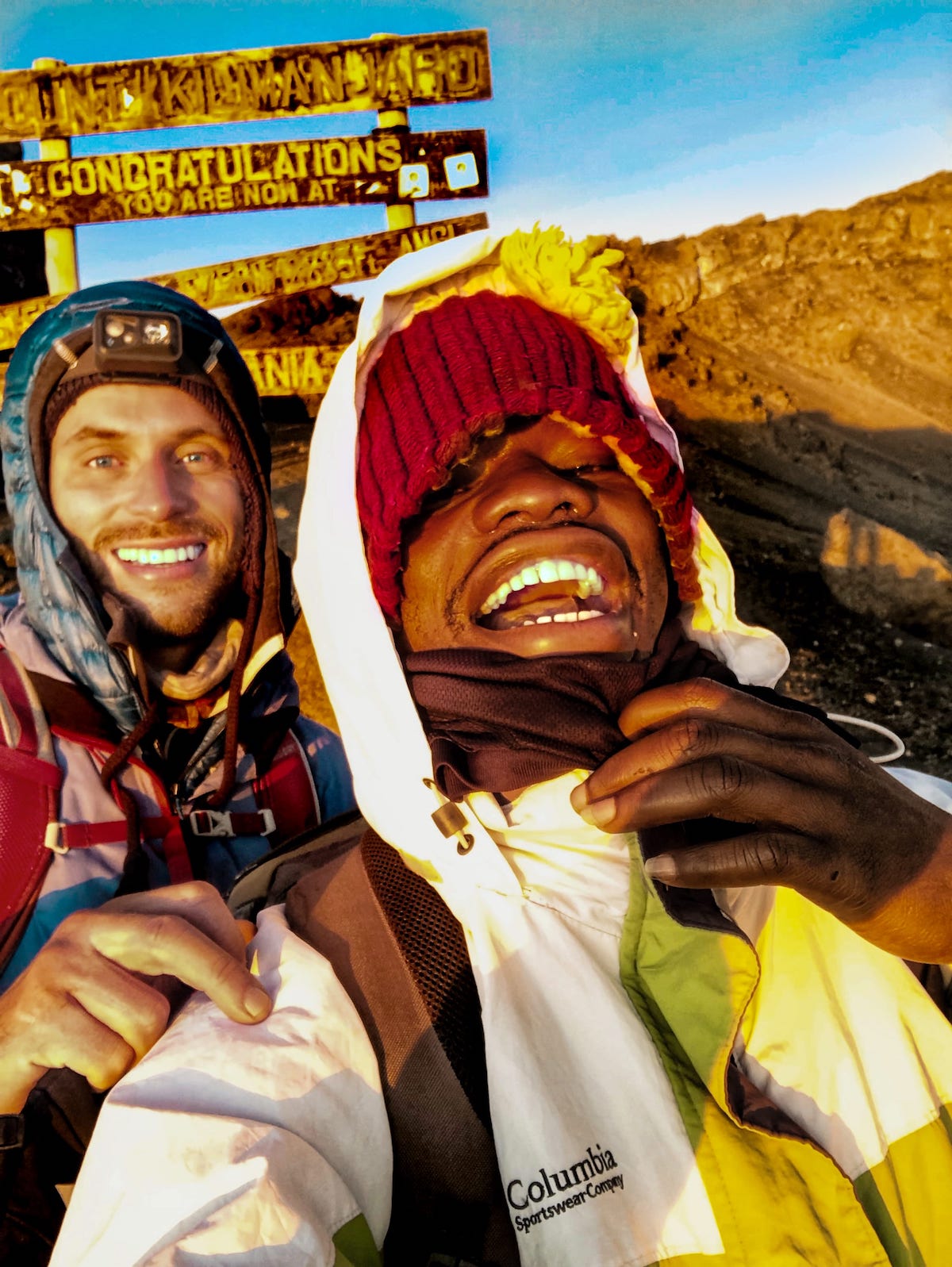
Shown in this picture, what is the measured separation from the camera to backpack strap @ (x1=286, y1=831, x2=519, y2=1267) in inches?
52.2

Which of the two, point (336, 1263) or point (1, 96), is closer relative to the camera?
point (336, 1263)

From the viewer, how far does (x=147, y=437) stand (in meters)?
2.71

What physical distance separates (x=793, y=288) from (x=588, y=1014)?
40.4ft

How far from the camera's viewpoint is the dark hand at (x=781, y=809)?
128cm

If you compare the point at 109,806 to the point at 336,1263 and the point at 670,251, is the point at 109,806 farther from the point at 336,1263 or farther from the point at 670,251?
the point at 670,251

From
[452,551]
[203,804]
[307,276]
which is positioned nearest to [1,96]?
[307,276]

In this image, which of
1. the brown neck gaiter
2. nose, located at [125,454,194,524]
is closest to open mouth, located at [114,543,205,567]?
nose, located at [125,454,194,524]

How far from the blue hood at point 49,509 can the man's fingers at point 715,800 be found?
173cm

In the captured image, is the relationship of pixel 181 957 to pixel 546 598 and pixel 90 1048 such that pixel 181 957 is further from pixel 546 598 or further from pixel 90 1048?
pixel 546 598

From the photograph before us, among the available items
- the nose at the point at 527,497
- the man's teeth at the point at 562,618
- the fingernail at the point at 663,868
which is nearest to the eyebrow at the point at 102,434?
the nose at the point at 527,497

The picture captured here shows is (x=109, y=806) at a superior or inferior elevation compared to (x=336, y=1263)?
superior

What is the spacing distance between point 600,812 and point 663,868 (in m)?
0.11

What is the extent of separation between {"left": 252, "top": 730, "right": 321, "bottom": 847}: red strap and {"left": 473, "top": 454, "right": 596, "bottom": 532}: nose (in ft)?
4.87

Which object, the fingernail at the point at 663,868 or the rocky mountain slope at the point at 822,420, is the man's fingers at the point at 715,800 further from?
the rocky mountain slope at the point at 822,420
